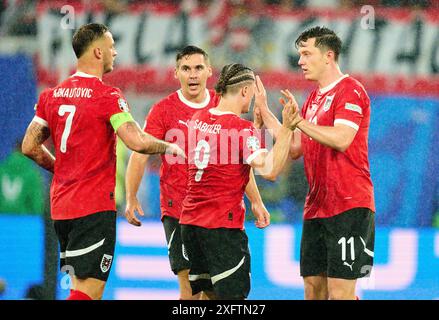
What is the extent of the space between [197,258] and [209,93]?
154cm

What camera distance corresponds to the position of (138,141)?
5414 millimetres

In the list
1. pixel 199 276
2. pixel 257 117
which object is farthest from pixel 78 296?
Result: pixel 257 117

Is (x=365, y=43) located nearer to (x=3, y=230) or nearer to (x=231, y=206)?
(x=3, y=230)

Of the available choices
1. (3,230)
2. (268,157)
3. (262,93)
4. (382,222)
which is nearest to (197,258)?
(268,157)

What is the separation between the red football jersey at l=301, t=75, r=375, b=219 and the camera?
18.6 feet

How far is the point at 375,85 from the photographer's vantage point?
33.1 feet

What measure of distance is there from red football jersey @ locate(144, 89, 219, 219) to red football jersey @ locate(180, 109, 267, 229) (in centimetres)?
80

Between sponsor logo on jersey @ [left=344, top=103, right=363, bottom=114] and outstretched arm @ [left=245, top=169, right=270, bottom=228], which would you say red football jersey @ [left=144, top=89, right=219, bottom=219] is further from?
sponsor logo on jersey @ [left=344, top=103, right=363, bottom=114]

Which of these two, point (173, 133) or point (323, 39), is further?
point (173, 133)

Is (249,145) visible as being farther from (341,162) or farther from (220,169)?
(341,162)

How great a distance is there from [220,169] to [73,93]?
105 cm

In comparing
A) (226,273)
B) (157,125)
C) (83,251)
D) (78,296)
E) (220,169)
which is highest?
(157,125)

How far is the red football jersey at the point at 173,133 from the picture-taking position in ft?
21.0

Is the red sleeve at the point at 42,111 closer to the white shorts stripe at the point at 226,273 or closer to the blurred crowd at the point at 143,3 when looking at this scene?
the white shorts stripe at the point at 226,273
